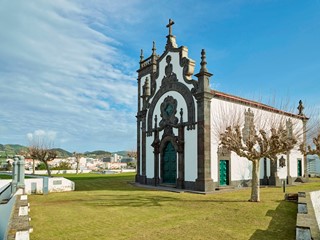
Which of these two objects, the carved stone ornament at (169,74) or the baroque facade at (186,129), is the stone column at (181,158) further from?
the carved stone ornament at (169,74)

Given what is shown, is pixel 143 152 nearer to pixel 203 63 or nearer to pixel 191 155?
pixel 191 155

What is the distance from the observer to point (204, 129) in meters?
17.7

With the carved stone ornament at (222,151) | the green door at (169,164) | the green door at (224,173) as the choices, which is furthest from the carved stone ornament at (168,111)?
the green door at (224,173)

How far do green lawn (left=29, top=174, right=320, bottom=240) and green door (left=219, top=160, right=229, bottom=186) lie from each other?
5.53m

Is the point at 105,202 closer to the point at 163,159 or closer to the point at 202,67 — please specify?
the point at 163,159

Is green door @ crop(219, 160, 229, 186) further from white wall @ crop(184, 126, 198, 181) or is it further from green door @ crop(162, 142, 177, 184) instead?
green door @ crop(162, 142, 177, 184)

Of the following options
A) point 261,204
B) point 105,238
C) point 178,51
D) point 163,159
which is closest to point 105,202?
point 105,238

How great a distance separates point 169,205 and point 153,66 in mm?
15564

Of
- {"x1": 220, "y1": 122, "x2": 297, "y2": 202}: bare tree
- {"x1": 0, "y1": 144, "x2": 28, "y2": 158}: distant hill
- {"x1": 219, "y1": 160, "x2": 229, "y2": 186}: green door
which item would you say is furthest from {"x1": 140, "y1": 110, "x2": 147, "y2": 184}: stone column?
{"x1": 0, "y1": 144, "x2": 28, "y2": 158}: distant hill

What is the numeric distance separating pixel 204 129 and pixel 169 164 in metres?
4.85

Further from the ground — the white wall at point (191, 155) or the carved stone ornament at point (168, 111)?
the carved stone ornament at point (168, 111)

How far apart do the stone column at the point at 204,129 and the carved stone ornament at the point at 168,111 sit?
260cm

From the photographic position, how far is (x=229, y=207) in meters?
11.7

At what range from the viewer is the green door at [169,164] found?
2017cm
